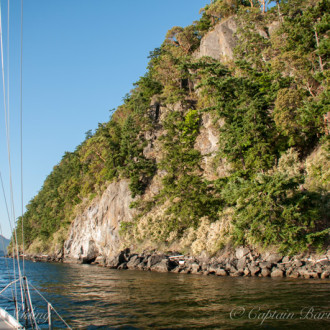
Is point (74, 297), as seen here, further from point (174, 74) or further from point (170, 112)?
point (174, 74)

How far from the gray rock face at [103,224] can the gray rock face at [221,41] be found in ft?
98.4

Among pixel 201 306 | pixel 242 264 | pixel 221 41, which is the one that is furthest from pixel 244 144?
pixel 221 41

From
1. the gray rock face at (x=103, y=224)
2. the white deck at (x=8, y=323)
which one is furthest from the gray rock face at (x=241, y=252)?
the gray rock face at (x=103, y=224)

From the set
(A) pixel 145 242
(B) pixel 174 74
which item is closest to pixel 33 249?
(A) pixel 145 242

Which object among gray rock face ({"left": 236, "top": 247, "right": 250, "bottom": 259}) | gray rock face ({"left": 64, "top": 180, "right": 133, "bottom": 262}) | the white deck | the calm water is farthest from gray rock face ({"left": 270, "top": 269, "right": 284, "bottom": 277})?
gray rock face ({"left": 64, "top": 180, "right": 133, "bottom": 262})

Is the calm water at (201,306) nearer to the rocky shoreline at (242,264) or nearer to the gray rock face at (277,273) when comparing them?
the gray rock face at (277,273)

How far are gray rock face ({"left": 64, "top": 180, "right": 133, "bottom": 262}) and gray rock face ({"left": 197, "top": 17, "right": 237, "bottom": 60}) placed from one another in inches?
1180

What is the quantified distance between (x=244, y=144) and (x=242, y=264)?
1257 centimetres

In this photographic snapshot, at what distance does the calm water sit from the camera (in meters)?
10.3

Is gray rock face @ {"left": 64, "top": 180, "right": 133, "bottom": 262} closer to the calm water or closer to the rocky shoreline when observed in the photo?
the rocky shoreline

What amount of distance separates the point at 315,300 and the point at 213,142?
31594 mm

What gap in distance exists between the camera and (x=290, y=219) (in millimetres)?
22109

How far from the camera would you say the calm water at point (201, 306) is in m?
10.3

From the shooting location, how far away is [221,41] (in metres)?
53.5
